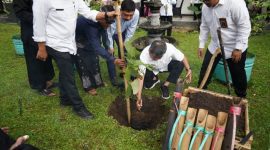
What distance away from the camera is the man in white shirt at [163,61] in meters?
5.07

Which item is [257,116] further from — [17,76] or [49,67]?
[17,76]

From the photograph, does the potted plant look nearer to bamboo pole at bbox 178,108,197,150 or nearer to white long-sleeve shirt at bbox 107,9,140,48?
white long-sleeve shirt at bbox 107,9,140,48

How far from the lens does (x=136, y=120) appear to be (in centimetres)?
501

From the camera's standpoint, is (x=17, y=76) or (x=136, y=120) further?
(x=17, y=76)

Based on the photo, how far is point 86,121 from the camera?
479 centimetres

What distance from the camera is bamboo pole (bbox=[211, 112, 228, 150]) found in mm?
3402

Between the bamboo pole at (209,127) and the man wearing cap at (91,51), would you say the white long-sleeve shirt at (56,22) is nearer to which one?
the man wearing cap at (91,51)

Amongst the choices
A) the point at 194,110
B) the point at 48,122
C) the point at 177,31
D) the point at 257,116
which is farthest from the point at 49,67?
the point at 177,31

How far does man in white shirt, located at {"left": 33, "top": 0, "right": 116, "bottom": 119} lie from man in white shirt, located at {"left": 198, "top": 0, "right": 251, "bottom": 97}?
4.83 ft

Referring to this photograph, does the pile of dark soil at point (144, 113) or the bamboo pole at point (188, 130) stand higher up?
the bamboo pole at point (188, 130)

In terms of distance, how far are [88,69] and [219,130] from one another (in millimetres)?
2885

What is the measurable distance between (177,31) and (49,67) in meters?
5.69

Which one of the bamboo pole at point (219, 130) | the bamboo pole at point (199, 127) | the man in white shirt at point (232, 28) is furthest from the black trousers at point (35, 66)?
the bamboo pole at point (219, 130)

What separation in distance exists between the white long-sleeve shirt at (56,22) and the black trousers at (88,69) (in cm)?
77
